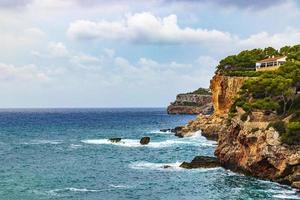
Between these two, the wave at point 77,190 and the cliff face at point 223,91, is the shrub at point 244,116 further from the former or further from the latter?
the cliff face at point 223,91

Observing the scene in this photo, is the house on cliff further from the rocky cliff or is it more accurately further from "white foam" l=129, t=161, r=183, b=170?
"white foam" l=129, t=161, r=183, b=170

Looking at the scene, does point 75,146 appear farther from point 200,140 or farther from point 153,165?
point 153,165

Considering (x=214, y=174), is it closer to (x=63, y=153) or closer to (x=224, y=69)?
(x=63, y=153)

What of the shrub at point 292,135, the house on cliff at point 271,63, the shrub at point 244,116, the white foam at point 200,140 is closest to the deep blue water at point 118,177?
the white foam at point 200,140

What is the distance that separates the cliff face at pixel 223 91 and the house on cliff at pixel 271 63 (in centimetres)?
773

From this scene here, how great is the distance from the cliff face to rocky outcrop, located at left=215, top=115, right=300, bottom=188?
29663 mm

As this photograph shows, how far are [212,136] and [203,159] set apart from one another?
130ft

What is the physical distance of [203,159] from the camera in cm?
6775

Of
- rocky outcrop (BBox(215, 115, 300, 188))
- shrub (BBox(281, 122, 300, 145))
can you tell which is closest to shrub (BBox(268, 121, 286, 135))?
rocky outcrop (BBox(215, 115, 300, 188))

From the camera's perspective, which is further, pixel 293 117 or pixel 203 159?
pixel 203 159

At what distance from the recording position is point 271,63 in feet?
326

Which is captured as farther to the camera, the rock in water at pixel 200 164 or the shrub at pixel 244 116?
the rock in water at pixel 200 164

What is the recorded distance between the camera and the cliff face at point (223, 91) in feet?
321

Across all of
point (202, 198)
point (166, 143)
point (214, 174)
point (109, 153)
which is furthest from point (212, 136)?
point (202, 198)
